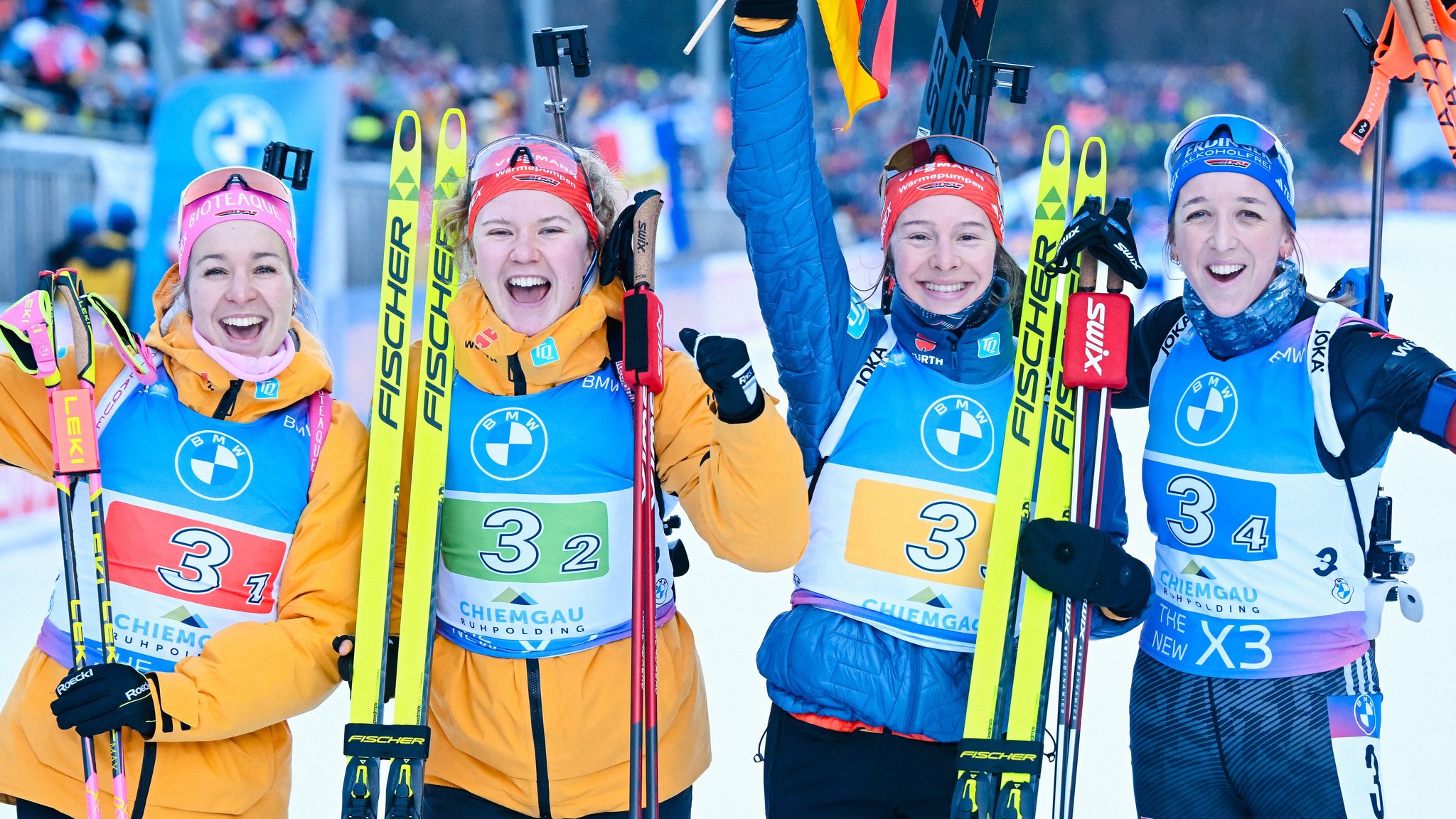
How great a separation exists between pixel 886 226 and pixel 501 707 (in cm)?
107

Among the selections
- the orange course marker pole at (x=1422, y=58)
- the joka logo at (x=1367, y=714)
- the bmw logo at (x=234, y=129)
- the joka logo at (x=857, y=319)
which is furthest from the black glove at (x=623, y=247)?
the bmw logo at (x=234, y=129)

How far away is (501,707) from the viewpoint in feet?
6.86

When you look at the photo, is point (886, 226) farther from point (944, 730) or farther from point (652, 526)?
point (944, 730)

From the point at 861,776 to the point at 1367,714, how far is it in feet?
2.73

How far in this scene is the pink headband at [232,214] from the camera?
2203mm

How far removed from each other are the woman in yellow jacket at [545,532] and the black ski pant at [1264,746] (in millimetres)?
755

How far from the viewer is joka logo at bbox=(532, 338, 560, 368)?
2.09 metres

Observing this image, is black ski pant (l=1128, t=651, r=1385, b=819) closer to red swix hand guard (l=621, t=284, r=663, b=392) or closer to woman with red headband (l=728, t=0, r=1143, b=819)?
woman with red headband (l=728, t=0, r=1143, b=819)

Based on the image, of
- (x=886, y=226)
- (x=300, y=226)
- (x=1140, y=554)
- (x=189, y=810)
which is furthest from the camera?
(x=300, y=226)

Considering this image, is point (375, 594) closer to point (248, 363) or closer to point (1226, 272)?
point (248, 363)

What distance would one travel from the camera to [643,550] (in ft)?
6.81

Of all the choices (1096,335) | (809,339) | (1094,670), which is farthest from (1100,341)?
(1094,670)

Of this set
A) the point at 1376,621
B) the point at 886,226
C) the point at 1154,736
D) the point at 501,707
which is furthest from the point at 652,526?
the point at 1376,621

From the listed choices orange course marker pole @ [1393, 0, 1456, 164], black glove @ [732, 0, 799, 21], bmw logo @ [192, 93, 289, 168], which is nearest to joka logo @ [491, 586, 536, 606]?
black glove @ [732, 0, 799, 21]
